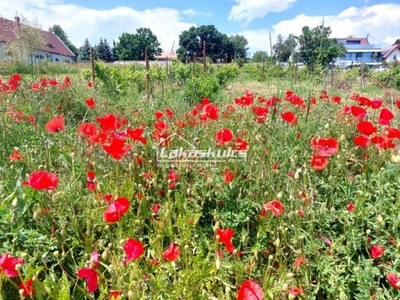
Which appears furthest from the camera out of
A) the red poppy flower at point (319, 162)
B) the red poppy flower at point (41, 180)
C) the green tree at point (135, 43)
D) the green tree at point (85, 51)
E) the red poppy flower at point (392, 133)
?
the green tree at point (135, 43)

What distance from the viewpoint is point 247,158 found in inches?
69.1

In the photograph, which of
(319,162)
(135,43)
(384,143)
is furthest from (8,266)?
(135,43)

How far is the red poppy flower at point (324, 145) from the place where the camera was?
4.72 ft

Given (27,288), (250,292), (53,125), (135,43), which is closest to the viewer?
(250,292)

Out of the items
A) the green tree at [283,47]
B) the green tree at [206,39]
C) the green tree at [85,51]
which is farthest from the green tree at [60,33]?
the green tree at [283,47]

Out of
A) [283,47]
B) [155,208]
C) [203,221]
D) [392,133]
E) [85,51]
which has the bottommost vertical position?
[203,221]

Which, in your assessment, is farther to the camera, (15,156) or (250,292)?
(15,156)

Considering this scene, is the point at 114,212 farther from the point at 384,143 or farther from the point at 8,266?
the point at 384,143

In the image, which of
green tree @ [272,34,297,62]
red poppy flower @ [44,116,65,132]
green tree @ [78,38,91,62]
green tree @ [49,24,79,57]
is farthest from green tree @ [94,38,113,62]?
red poppy flower @ [44,116,65,132]

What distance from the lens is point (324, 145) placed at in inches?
58.5

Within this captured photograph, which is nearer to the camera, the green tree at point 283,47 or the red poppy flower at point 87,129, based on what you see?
the red poppy flower at point 87,129

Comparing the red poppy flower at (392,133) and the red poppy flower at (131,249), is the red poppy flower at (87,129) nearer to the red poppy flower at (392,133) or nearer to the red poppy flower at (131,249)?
the red poppy flower at (131,249)

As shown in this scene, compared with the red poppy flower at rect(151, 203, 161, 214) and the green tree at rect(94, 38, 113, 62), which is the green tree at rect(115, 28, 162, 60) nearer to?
the green tree at rect(94, 38, 113, 62)

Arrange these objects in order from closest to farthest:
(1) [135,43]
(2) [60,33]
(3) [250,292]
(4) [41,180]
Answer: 1. (3) [250,292]
2. (4) [41,180]
3. (1) [135,43]
4. (2) [60,33]
